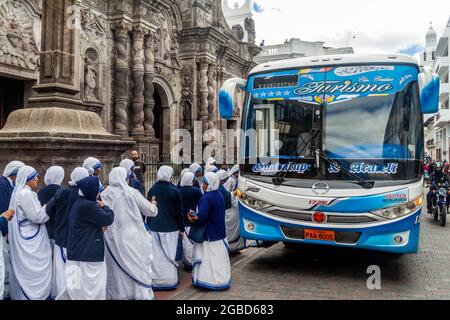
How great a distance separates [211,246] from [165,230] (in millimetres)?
676

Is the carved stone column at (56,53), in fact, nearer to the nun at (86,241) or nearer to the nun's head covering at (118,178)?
the nun's head covering at (118,178)

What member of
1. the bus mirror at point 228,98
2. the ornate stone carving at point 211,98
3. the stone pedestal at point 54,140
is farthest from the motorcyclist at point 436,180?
the ornate stone carving at point 211,98

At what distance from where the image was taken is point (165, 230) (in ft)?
18.7

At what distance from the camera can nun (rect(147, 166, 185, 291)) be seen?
5.63 m

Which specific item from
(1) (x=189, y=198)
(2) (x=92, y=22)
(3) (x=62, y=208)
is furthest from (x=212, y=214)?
(2) (x=92, y=22)

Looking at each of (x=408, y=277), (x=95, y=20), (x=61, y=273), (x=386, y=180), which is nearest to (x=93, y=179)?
(x=61, y=273)

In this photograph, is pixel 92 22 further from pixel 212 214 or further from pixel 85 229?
pixel 85 229

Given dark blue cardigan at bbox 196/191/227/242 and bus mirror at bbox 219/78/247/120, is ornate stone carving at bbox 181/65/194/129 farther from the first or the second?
dark blue cardigan at bbox 196/191/227/242

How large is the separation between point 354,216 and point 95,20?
13.5 meters

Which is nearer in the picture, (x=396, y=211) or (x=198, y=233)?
(x=396, y=211)

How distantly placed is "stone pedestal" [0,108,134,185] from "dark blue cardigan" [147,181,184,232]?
1534 mm

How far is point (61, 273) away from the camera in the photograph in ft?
16.0

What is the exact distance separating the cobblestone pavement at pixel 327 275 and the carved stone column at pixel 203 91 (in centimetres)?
1492

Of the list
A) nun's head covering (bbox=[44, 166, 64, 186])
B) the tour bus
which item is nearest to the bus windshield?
the tour bus
